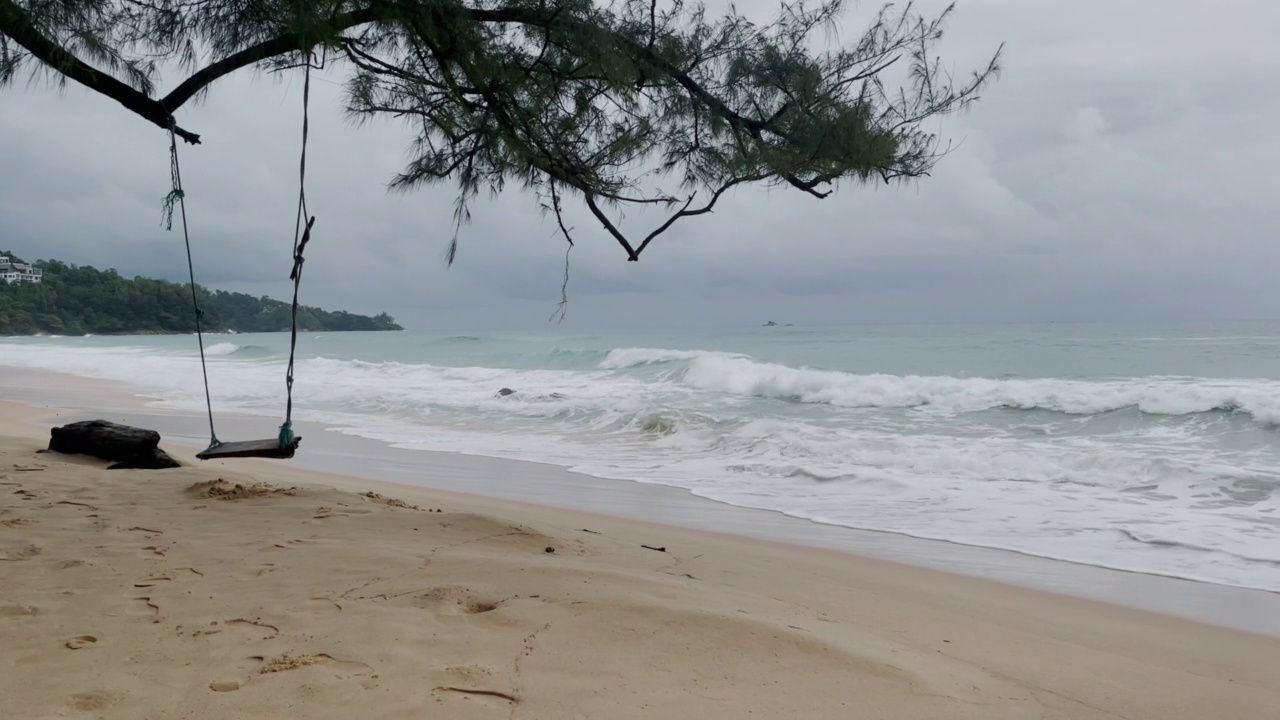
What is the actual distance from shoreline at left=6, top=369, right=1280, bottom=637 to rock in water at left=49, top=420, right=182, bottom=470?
45.2 inches

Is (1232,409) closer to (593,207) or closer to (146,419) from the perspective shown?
(593,207)

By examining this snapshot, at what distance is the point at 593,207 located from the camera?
4.35 metres

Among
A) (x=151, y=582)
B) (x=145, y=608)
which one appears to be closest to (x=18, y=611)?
(x=145, y=608)

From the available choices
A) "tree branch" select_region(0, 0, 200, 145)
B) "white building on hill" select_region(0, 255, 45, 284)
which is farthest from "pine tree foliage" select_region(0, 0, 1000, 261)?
"white building on hill" select_region(0, 255, 45, 284)

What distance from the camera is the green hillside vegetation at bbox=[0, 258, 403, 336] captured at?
14.0m

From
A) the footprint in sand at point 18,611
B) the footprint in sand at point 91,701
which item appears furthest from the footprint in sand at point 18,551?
the footprint in sand at point 91,701

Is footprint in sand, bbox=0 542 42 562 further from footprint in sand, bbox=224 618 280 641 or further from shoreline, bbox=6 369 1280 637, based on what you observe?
shoreline, bbox=6 369 1280 637

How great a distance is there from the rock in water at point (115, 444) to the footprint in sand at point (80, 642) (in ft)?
14.2

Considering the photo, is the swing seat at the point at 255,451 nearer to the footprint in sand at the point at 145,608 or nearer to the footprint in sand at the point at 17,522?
the footprint in sand at the point at 17,522

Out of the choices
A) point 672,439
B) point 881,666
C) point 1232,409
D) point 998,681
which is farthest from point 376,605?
point 1232,409

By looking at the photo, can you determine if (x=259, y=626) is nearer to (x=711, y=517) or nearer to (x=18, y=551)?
(x=18, y=551)

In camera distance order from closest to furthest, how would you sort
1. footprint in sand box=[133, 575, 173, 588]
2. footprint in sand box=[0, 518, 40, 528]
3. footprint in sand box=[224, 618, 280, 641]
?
footprint in sand box=[224, 618, 280, 641], footprint in sand box=[133, 575, 173, 588], footprint in sand box=[0, 518, 40, 528]

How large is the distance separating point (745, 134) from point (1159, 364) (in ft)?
72.4

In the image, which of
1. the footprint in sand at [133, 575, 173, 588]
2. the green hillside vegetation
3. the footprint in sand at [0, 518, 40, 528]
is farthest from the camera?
the green hillside vegetation
